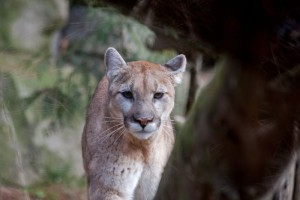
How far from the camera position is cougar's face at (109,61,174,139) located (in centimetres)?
604

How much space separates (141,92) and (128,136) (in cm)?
45

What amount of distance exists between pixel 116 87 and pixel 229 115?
3.65 m

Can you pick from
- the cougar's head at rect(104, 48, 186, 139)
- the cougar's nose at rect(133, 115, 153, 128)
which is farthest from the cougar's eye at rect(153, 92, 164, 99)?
the cougar's nose at rect(133, 115, 153, 128)

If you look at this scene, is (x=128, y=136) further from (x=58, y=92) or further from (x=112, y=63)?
(x=58, y=92)

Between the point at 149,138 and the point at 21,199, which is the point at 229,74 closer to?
the point at 149,138

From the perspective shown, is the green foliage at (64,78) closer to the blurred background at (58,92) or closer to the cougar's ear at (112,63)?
the blurred background at (58,92)

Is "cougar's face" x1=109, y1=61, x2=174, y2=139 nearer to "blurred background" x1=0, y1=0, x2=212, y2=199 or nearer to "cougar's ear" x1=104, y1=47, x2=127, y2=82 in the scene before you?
"cougar's ear" x1=104, y1=47, x2=127, y2=82

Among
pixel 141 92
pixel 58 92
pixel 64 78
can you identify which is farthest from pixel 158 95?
pixel 64 78

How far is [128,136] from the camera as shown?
6.47m

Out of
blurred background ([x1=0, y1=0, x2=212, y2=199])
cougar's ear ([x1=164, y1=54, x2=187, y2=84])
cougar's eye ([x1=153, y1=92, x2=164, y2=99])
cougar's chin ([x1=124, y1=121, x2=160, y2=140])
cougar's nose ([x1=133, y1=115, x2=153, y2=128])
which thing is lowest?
blurred background ([x1=0, y1=0, x2=212, y2=199])

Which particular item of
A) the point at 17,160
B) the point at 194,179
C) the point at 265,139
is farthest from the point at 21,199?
the point at 265,139

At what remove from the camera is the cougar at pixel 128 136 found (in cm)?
627

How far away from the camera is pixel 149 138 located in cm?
641

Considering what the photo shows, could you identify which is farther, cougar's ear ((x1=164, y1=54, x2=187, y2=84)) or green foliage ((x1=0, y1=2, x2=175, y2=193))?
green foliage ((x1=0, y1=2, x2=175, y2=193))
